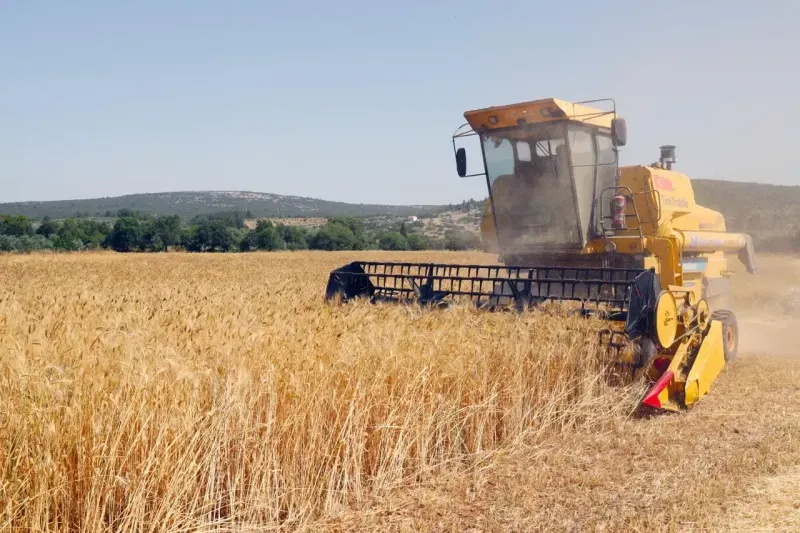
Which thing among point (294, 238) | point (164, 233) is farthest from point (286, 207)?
point (294, 238)

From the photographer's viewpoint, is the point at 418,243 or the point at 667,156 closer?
the point at 667,156

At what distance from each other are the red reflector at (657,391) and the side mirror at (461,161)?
141 inches

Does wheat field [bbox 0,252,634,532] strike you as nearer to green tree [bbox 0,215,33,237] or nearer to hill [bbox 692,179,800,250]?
hill [bbox 692,179,800,250]

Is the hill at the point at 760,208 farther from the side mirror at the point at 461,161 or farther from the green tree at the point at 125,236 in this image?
the green tree at the point at 125,236

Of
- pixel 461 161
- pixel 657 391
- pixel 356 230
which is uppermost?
pixel 461 161

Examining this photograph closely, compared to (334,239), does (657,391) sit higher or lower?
lower

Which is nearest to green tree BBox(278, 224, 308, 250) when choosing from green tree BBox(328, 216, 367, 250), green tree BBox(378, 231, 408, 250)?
green tree BBox(328, 216, 367, 250)

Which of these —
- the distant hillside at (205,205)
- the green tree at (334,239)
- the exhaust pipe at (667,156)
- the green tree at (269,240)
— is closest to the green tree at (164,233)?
the green tree at (269,240)

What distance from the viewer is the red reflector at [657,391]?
5.25 m

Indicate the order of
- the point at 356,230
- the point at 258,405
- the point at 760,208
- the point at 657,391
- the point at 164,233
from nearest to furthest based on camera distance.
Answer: the point at 258,405 → the point at 657,391 → the point at 760,208 → the point at 164,233 → the point at 356,230

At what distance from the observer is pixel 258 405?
3451mm

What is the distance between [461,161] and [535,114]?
1.05 meters

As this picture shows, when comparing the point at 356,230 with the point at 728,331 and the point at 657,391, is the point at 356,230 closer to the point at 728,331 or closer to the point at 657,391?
the point at 728,331

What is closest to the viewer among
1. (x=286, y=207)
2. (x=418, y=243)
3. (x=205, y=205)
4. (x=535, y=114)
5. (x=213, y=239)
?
(x=535, y=114)
